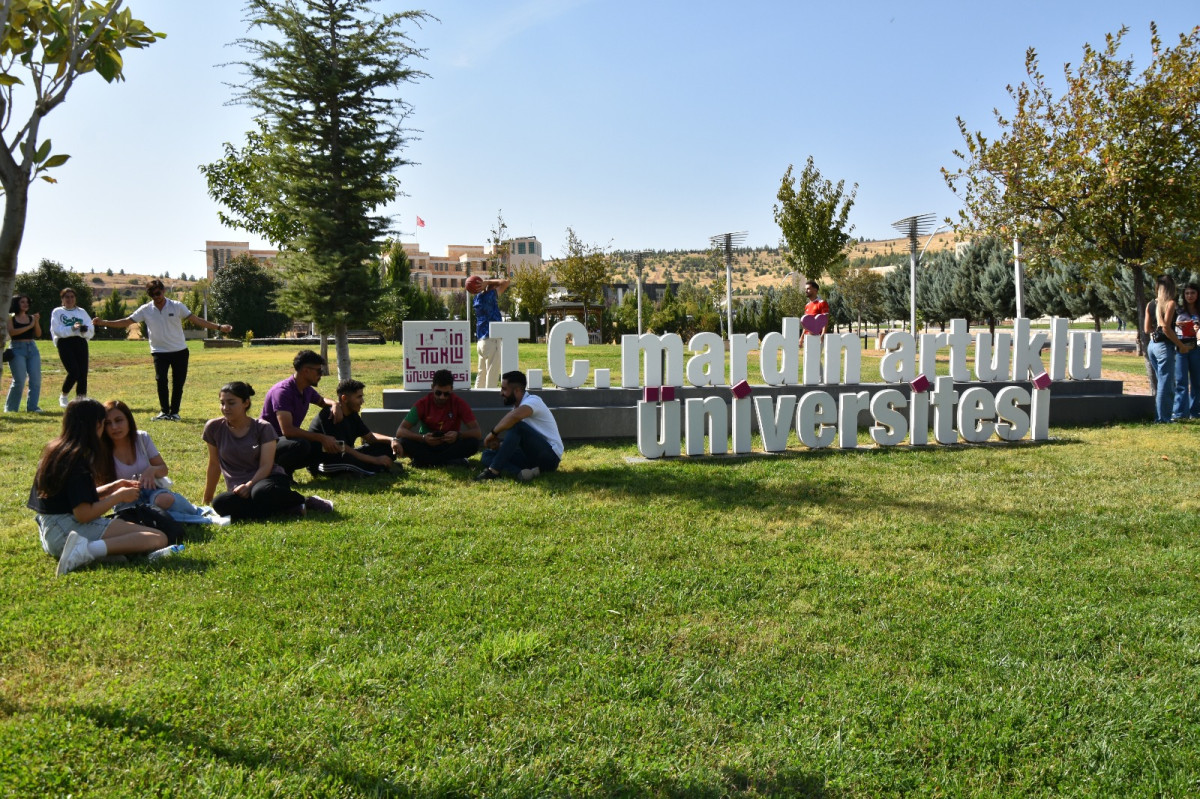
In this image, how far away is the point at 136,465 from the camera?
5.89 meters

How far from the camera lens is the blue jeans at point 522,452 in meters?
8.16

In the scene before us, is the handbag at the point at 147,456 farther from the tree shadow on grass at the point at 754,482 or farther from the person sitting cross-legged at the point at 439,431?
the tree shadow on grass at the point at 754,482

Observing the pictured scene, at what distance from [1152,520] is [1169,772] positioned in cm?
397

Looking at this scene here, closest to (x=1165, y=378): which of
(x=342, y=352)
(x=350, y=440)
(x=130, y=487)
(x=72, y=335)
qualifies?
(x=350, y=440)

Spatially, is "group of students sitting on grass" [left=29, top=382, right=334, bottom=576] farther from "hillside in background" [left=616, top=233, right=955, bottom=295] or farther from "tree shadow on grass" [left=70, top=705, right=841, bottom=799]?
"hillside in background" [left=616, top=233, right=955, bottom=295]

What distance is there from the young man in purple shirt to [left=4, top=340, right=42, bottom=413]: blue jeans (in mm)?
6644

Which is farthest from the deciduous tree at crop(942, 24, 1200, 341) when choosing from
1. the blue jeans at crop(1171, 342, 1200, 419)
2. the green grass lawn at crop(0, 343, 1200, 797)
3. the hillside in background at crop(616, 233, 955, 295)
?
the hillside in background at crop(616, 233, 955, 295)

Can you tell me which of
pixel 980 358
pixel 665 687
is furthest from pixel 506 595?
pixel 980 358

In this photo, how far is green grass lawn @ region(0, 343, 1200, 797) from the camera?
10.3ft

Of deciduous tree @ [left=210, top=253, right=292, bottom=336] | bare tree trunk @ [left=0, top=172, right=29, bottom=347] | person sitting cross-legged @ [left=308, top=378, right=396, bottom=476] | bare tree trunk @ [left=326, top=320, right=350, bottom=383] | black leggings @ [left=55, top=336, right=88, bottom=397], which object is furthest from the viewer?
deciduous tree @ [left=210, top=253, right=292, bottom=336]

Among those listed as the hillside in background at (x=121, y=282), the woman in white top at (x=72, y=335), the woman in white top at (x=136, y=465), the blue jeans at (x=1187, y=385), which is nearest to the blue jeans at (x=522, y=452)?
the woman in white top at (x=136, y=465)

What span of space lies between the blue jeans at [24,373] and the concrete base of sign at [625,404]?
571cm

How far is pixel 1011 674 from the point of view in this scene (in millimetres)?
3912

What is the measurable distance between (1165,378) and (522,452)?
9.38 meters
